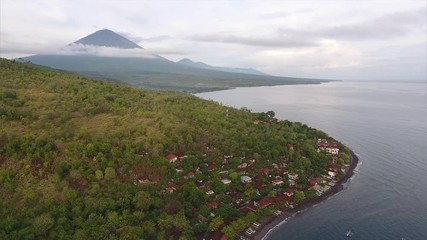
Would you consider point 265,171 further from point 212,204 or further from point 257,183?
point 212,204

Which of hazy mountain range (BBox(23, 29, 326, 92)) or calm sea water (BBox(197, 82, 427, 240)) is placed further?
hazy mountain range (BBox(23, 29, 326, 92))

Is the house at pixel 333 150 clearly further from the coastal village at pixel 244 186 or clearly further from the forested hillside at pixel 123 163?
the coastal village at pixel 244 186

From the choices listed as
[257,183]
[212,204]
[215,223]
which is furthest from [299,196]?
[215,223]

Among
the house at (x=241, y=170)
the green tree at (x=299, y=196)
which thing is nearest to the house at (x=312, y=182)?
the green tree at (x=299, y=196)

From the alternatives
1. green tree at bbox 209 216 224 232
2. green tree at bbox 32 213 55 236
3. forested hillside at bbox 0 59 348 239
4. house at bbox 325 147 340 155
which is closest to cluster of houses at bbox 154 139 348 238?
forested hillside at bbox 0 59 348 239

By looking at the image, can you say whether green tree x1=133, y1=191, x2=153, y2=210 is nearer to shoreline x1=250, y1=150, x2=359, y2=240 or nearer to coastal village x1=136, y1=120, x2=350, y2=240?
coastal village x1=136, y1=120, x2=350, y2=240

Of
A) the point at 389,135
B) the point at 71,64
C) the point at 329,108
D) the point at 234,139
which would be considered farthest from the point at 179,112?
the point at 71,64
